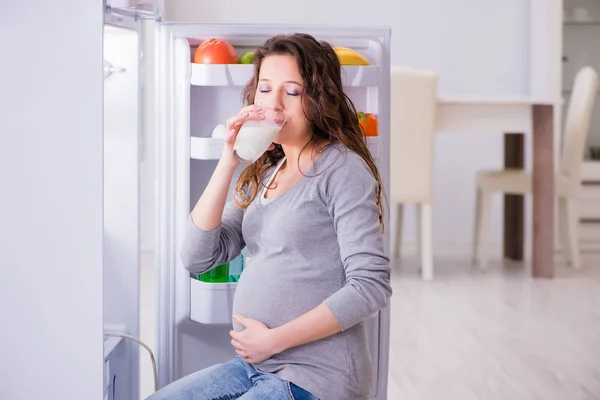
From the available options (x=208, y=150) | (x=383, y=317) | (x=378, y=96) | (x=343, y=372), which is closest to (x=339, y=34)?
(x=378, y=96)

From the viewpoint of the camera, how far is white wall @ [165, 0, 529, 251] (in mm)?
5418

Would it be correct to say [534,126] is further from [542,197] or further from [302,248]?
[302,248]

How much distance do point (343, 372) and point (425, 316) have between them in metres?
2.20

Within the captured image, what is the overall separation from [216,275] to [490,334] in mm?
1645

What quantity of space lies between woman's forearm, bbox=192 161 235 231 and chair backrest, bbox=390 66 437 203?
2.74 meters

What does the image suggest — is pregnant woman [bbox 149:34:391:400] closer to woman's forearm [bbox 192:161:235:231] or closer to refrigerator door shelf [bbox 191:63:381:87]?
woman's forearm [bbox 192:161:235:231]

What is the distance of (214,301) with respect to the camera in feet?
5.41

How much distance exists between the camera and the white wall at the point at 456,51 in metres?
5.42

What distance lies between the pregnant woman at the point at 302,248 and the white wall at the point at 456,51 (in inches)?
A: 163

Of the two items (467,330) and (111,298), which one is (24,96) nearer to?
(111,298)

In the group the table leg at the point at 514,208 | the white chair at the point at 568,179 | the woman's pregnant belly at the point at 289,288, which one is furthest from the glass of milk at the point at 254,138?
the table leg at the point at 514,208

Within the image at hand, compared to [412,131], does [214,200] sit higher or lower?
lower

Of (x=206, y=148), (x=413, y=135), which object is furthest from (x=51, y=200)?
(x=413, y=135)

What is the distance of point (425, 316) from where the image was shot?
338cm
